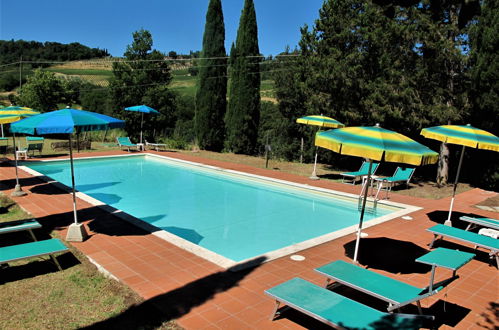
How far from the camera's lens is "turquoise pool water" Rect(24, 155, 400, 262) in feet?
26.1

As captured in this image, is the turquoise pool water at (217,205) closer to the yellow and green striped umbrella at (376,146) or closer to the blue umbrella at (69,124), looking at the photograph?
the blue umbrella at (69,124)

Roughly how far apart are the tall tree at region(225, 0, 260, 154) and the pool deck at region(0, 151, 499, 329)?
13302 millimetres

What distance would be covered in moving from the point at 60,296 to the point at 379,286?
387cm

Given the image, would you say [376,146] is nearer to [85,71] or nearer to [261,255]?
[261,255]

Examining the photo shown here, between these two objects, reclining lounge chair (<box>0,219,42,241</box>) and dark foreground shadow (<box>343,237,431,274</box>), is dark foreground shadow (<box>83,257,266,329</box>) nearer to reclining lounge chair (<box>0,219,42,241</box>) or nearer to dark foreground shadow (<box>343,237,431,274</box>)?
dark foreground shadow (<box>343,237,431,274</box>)

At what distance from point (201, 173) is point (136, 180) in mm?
2739

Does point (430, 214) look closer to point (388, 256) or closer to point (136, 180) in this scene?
point (388, 256)

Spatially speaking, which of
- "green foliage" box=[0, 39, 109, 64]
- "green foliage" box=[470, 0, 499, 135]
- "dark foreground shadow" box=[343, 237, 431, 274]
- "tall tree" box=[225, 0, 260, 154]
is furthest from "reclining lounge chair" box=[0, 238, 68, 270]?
"green foliage" box=[0, 39, 109, 64]

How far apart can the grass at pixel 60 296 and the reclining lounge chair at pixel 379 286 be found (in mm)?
2032

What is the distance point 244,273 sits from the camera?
5211 mm

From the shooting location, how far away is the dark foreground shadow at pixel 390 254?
18.6 ft

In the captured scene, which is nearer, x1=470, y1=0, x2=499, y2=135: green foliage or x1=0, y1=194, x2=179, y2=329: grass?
x1=0, y1=194, x2=179, y2=329: grass

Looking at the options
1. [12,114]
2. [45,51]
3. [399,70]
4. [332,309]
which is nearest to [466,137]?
[332,309]

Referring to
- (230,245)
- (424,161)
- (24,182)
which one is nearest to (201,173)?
(24,182)
